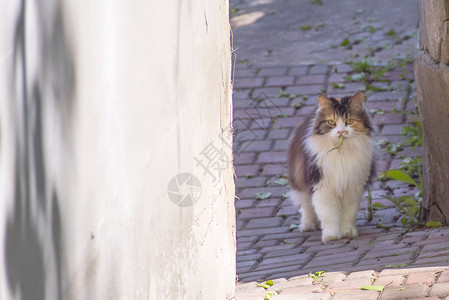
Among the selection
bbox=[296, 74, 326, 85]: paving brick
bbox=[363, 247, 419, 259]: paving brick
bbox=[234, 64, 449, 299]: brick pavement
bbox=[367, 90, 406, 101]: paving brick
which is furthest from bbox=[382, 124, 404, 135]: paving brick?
bbox=[363, 247, 419, 259]: paving brick

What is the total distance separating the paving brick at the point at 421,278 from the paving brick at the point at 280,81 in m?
5.05

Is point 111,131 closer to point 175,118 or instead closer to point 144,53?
point 144,53

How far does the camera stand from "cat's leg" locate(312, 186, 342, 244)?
532 cm

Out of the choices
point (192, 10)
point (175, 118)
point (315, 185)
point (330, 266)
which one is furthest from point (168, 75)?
point (315, 185)

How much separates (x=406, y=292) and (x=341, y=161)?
207 cm

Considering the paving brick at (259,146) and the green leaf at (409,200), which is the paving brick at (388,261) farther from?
the paving brick at (259,146)

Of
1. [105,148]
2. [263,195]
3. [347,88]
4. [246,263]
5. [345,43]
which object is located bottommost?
[246,263]

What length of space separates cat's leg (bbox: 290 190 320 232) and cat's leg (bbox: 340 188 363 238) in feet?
0.98

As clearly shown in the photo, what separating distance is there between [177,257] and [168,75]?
641mm

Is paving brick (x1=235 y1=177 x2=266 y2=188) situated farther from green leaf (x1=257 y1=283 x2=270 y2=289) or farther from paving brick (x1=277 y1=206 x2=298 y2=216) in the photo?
green leaf (x1=257 y1=283 x2=270 y2=289)

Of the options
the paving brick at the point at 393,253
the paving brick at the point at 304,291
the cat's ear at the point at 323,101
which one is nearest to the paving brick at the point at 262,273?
the paving brick at the point at 393,253

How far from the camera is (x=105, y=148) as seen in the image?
185 cm

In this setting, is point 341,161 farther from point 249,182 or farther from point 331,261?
point 249,182

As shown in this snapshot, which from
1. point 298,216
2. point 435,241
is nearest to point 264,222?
point 298,216
